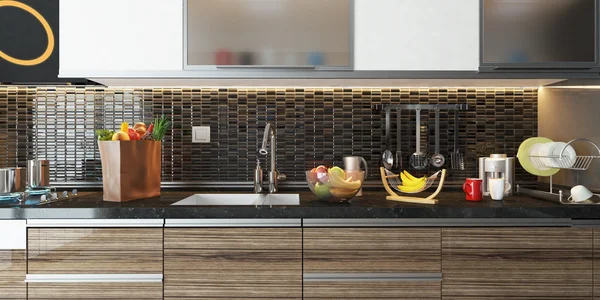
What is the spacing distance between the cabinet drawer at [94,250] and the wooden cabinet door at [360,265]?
62 centimetres

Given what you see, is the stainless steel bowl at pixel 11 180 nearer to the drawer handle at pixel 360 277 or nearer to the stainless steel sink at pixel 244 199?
the stainless steel sink at pixel 244 199

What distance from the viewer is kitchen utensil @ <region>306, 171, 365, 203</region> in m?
1.82

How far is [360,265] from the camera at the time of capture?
5.60 feet

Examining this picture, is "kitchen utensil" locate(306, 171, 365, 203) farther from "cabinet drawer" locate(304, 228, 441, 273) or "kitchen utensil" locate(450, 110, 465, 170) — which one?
"kitchen utensil" locate(450, 110, 465, 170)

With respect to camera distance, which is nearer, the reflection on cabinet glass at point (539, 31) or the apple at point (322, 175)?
the apple at point (322, 175)

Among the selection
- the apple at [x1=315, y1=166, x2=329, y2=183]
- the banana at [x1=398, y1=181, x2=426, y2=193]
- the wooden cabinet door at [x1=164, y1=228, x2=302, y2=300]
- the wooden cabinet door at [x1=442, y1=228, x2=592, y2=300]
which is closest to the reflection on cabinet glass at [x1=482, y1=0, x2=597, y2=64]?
the banana at [x1=398, y1=181, x2=426, y2=193]

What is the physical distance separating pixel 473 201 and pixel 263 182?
1089mm

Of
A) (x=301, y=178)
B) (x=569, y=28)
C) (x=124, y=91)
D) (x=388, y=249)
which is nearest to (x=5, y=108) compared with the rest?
(x=124, y=91)

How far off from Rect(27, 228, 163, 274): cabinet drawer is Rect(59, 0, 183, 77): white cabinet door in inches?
30.1

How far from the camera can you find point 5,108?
2432 mm

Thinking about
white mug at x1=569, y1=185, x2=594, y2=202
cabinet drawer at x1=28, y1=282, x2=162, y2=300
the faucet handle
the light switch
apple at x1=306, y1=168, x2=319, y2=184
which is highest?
the light switch

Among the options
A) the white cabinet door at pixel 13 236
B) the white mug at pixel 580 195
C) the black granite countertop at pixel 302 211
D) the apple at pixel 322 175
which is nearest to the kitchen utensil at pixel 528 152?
the white mug at pixel 580 195

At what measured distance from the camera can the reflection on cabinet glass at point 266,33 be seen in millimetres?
2031

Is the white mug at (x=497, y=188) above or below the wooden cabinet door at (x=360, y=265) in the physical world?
above
